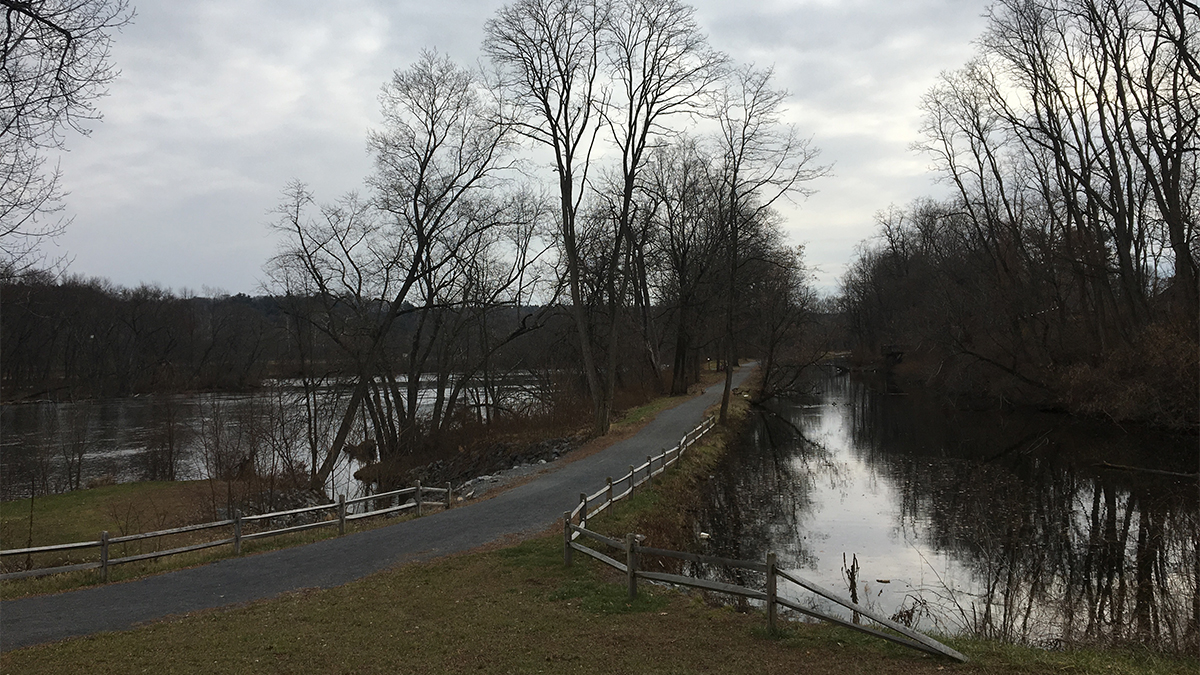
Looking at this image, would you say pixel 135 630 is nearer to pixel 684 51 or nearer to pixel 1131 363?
pixel 684 51

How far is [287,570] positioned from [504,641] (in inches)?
198

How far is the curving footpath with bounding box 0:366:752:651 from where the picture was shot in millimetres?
8664

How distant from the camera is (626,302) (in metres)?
41.2

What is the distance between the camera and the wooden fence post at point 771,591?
7.41m

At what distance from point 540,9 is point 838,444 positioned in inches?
760

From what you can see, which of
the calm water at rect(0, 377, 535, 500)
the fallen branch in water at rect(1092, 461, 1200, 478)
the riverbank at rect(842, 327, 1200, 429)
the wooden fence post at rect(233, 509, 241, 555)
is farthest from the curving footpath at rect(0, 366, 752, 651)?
the riverbank at rect(842, 327, 1200, 429)

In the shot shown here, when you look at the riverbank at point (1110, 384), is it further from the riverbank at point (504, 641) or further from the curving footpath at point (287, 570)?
the riverbank at point (504, 641)

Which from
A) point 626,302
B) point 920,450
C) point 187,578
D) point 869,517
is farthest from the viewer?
point 626,302

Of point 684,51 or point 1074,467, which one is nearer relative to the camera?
point 1074,467

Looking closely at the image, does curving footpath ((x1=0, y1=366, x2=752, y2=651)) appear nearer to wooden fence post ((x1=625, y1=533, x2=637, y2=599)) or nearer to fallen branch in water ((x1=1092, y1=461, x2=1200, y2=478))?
wooden fence post ((x1=625, y1=533, x2=637, y2=599))

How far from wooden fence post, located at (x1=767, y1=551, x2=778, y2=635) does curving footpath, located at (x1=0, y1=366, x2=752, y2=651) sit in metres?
5.90

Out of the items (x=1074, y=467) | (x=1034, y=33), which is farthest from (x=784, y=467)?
(x=1034, y=33)

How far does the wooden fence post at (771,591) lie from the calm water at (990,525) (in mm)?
3026

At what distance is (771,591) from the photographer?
25.0ft
